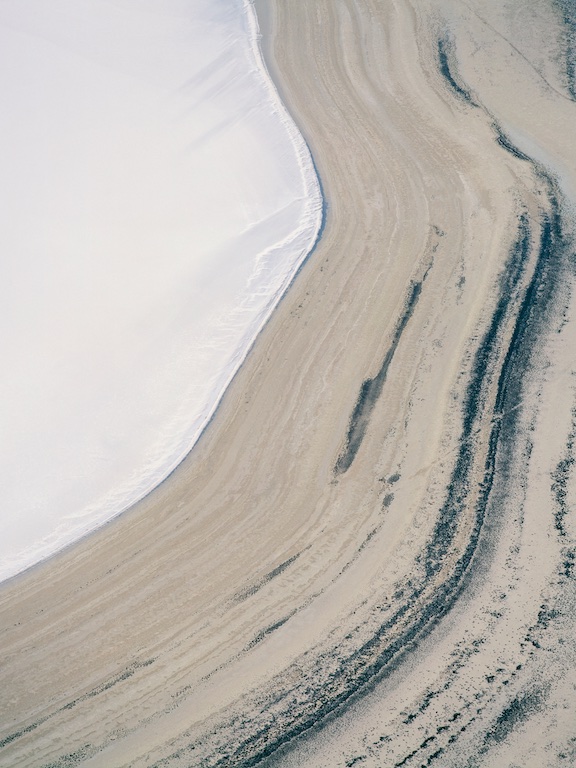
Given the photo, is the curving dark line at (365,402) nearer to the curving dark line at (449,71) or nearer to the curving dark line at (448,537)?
the curving dark line at (448,537)

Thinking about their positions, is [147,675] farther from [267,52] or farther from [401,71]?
[267,52]

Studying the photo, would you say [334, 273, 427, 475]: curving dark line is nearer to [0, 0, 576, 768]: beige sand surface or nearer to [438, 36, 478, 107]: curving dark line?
[0, 0, 576, 768]: beige sand surface

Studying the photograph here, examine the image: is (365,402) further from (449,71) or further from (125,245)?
(449,71)

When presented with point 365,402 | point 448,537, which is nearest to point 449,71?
point 365,402

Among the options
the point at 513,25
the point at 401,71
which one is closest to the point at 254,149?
the point at 401,71

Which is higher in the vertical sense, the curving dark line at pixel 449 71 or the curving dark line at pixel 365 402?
the curving dark line at pixel 449 71

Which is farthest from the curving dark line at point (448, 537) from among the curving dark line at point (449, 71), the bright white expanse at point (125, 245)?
the curving dark line at point (449, 71)
